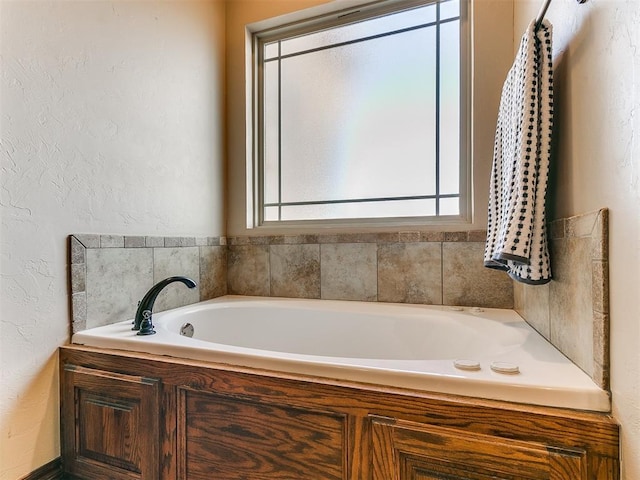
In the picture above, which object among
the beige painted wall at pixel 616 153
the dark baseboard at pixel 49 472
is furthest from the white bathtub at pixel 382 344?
the dark baseboard at pixel 49 472

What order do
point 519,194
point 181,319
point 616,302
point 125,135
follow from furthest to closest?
point 181,319, point 125,135, point 519,194, point 616,302

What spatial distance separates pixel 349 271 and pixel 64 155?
1363mm

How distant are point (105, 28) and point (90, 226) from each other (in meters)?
0.82

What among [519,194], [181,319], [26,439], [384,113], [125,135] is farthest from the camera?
[384,113]

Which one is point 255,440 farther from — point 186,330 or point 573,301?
point 573,301

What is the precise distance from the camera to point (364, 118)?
78.6 inches

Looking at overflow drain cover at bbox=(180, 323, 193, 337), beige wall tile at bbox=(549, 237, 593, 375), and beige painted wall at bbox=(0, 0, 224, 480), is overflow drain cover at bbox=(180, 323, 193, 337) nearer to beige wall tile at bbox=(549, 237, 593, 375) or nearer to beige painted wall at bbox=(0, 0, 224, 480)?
beige painted wall at bbox=(0, 0, 224, 480)

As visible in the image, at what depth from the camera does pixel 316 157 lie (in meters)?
2.13

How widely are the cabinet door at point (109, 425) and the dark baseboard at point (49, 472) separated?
0.08 feet

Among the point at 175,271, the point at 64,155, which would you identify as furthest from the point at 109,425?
the point at 64,155

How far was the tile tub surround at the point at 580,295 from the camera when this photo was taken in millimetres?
731

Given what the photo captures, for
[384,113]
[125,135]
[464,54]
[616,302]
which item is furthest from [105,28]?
[616,302]

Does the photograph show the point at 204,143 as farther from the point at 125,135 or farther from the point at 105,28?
the point at 105,28

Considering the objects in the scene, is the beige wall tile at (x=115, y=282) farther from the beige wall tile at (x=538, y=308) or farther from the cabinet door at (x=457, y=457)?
the beige wall tile at (x=538, y=308)
